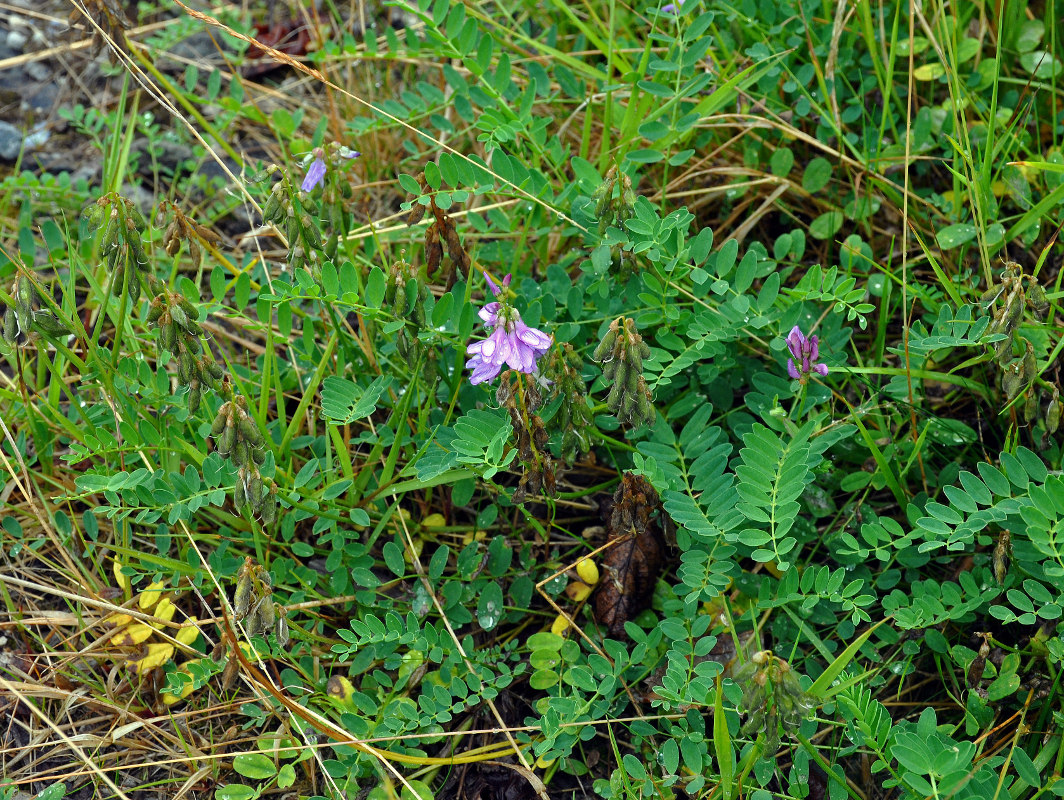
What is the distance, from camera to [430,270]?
2477 mm

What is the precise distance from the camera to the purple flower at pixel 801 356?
2.31 metres

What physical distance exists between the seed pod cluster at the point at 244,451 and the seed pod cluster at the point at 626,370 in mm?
735

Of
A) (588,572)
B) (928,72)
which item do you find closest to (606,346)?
(588,572)

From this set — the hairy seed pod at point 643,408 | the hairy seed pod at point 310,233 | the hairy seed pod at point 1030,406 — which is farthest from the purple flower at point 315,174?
the hairy seed pod at point 1030,406

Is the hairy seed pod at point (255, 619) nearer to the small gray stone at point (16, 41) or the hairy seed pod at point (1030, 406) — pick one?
the hairy seed pod at point (1030, 406)

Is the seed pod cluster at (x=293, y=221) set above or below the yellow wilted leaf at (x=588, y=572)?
above

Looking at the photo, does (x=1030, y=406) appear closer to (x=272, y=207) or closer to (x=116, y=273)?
(x=272, y=207)

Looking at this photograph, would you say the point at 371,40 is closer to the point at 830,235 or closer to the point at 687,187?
the point at 687,187

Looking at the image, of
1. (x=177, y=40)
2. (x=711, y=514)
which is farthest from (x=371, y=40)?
(x=711, y=514)

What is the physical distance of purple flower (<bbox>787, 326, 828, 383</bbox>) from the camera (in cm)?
231

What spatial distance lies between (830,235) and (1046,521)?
1.11 m

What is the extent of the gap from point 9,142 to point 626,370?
2.98 meters

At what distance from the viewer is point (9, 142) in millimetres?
3746

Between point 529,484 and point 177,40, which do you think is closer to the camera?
point 529,484
